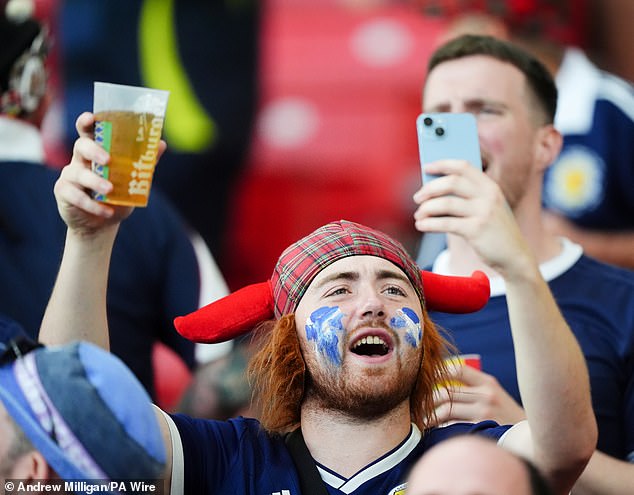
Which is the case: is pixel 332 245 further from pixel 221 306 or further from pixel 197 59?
pixel 197 59

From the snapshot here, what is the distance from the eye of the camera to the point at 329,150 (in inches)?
235

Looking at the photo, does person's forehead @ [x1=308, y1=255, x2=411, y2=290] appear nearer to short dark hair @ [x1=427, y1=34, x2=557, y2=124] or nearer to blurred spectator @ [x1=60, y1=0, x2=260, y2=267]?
short dark hair @ [x1=427, y1=34, x2=557, y2=124]

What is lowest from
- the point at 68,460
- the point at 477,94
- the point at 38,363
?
the point at 68,460

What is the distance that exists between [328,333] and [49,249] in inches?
49.6

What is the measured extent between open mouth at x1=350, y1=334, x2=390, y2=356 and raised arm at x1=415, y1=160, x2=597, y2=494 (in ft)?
0.96

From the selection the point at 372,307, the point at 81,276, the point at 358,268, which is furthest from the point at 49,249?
the point at 372,307

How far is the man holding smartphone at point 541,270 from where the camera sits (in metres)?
2.92

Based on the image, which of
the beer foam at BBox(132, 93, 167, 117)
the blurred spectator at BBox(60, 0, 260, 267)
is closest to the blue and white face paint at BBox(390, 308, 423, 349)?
the beer foam at BBox(132, 93, 167, 117)

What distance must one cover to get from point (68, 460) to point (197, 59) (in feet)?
13.7

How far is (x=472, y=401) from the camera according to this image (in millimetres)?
2891

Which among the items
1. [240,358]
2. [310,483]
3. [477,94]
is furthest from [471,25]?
[310,483]

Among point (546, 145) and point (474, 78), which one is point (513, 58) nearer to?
point (474, 78)

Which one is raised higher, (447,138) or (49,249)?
(447,138)

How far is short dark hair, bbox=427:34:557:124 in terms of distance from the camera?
12.2ft
